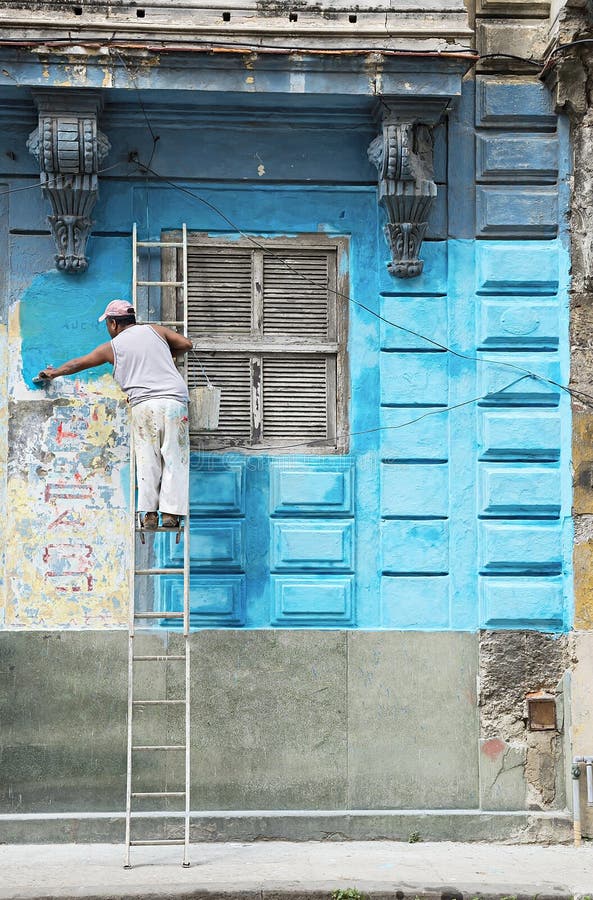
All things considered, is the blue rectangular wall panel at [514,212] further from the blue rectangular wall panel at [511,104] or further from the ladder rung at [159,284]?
the ladder rung at [159,284]

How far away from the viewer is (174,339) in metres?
7.95

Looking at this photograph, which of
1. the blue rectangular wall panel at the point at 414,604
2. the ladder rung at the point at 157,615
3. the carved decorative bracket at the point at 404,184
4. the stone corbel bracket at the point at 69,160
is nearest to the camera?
the ladder rung at the point at 157,615

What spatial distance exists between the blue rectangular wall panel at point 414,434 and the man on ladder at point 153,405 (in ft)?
4.78

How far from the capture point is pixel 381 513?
27.4 ft

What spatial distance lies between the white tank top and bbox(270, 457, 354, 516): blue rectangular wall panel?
37.5 inches

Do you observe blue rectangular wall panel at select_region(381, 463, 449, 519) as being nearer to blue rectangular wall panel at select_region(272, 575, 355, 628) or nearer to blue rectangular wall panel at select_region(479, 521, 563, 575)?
blue rectangular wall panel at select_region(479, 521, 563, 575)

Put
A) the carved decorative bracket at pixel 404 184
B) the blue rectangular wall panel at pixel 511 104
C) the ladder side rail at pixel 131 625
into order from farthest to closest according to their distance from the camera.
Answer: the blue rectangular wall panel at pixel 511 104
the carved decorative bracket at pixel 404 184
the ladder side rail at pixel 131 625

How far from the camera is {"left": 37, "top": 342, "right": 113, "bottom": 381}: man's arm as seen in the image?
7.93m

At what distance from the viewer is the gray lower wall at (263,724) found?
26.5ft

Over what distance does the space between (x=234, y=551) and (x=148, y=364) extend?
1.42 meters

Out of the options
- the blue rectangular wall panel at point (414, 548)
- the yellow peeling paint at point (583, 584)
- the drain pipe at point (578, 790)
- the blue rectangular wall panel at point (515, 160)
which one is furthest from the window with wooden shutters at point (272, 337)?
the drain pipe at point (578, 790)

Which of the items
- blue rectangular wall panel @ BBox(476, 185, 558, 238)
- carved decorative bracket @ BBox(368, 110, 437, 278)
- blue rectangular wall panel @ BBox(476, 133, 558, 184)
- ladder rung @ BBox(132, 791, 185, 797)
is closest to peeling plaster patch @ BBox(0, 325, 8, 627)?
ladder rung @ BBox(132, 791, 185, 797)

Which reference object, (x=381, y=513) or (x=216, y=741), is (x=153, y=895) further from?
(x=381, y=513)

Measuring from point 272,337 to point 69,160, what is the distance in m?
1.82
